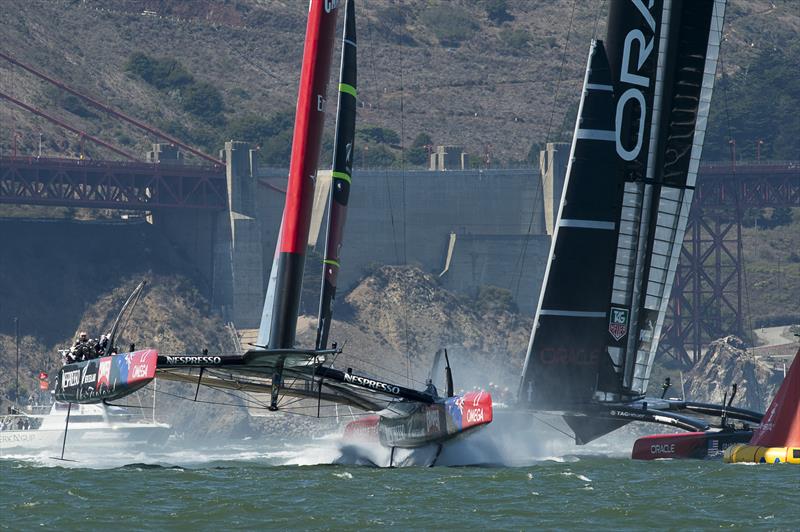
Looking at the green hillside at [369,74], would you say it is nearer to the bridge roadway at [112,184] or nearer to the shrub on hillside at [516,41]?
the shrub on hillside at [516,41]

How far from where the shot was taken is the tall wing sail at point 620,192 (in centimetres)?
2938

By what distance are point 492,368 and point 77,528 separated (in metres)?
57.0

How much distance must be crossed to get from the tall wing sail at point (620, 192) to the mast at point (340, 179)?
146 inches

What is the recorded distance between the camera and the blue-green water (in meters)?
19.4

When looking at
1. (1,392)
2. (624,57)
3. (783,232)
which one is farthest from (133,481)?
(783,232)

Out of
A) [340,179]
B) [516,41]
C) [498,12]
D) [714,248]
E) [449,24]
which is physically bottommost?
[340,179]

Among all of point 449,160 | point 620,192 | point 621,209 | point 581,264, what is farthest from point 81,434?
point 449,160

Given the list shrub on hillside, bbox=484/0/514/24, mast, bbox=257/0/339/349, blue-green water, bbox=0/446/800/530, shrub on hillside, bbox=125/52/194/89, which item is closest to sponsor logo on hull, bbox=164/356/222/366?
mast, bbox=257/0/339/349

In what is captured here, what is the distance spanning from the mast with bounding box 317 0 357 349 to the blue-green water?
3014 millimetres

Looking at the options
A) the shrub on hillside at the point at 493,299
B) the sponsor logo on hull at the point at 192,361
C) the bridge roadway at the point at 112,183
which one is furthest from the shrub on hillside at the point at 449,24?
the sponsor logo on hull at the point at 192,361

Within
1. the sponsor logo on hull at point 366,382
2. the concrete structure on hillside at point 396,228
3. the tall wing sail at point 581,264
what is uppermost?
the concrete structure on hillside at point 396,228

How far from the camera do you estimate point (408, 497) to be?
21969 millimetres

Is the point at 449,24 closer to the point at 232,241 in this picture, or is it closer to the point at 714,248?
the point at 714,248

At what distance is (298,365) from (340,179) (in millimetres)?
5134
